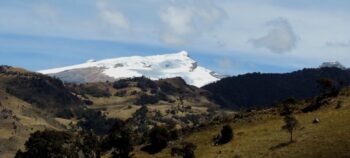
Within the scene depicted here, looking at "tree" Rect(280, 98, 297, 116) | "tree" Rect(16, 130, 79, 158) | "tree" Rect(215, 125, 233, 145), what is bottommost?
"tree" Rect(16, 130, 79, 158)

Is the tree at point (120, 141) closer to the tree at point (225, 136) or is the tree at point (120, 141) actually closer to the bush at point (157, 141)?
the bush at point (157, 141)

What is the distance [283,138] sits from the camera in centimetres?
12925

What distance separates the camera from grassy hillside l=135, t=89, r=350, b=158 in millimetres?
115938

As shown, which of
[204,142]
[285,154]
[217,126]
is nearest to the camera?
[285,154]

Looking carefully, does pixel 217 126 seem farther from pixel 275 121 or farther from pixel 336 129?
pixel 336 129

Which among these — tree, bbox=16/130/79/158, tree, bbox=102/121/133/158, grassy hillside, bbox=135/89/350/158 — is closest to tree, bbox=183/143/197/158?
grassy hillside, bbox=135/89/350/158

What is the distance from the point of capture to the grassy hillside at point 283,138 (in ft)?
380

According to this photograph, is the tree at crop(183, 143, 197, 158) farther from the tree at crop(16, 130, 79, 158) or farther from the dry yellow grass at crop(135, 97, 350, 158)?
the tree at crop(16, 130, 79, 158)

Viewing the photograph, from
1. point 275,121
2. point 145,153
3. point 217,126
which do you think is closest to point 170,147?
point 145,153

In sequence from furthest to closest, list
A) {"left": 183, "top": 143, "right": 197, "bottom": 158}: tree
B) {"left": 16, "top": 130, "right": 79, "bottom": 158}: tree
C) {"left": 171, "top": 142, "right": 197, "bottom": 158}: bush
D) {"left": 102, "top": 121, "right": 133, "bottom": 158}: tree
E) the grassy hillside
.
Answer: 1. {"left": 16, "top": 130, "right": 79, "bottom": 158}: tree
2. {"left": 102, "top": 121, "right": 133, "bottom": 158}: tree
3. {"left": 171, "top": 142, "right": 197, "bottom": 158}: bush
4. {"left": 183, "top": 143, "right": 197, "bottom": 158}: tree
5. the grassy hillside

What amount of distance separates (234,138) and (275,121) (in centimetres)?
1499

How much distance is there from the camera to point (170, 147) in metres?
152

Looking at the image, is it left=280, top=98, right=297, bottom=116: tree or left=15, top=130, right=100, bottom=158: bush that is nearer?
left=280, top=98, right=297, bottom=116: tree

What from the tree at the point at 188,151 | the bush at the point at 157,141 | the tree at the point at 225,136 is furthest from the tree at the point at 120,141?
the tree at the point at 225,136
